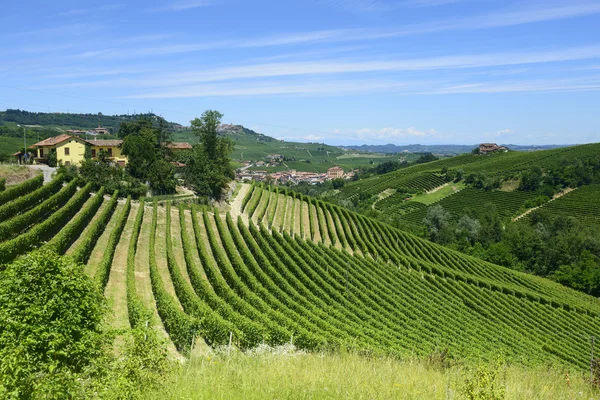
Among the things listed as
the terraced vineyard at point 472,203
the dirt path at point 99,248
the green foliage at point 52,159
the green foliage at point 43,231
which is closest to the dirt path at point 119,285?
the dirt path at point 99,248

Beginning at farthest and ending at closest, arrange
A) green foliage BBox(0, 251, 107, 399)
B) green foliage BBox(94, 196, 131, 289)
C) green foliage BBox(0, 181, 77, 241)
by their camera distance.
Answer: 1. green foliage BBox(94, 196, 131, 289)
2. green foliage BBox(0, 181, 77, 241)
3. green foliage BBox(0, 251, 107, 399)

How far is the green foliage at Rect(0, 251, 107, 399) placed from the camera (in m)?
11.5

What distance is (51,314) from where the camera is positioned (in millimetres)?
12633

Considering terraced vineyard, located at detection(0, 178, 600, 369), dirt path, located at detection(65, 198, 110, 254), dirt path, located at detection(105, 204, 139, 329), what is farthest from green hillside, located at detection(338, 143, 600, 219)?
dirt path, located at detection(105, 204, 139, 329)

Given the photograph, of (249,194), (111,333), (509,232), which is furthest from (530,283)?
(111,333)

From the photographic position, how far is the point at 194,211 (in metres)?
42.9

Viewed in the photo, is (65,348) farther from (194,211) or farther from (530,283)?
(530,283)

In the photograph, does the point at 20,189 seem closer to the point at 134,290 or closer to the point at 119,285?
the point at 119,285

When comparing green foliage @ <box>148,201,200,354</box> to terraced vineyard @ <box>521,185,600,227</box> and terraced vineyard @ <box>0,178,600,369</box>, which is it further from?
terraced vineyard @ <box>521,185,600,227</box>

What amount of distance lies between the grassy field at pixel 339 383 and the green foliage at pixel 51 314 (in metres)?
3.05

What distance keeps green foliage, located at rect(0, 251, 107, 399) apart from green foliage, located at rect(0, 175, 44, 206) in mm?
17626

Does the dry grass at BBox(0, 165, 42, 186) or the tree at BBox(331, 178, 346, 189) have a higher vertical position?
the dry grass at BBox(0, 165, 42, 186)

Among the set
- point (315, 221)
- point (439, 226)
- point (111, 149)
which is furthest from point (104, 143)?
point (439, 226)

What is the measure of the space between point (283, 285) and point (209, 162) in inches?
1307
